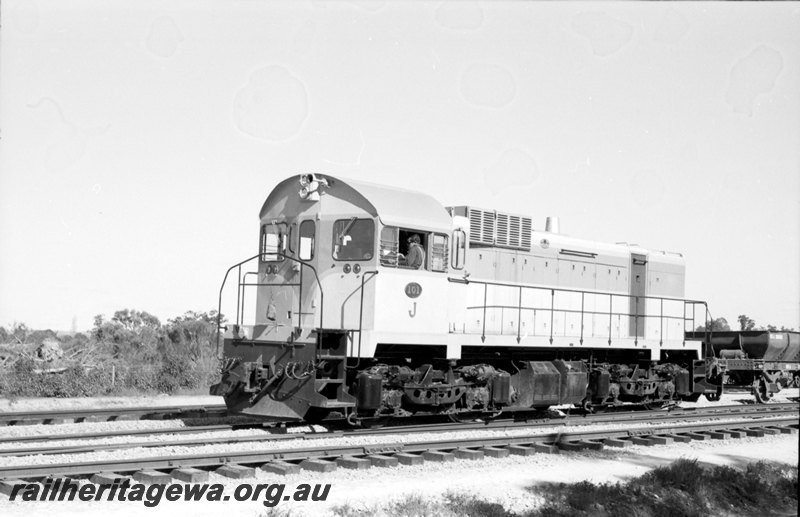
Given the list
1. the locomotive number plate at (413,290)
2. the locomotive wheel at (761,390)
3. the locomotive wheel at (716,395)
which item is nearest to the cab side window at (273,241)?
the locomotive number plate at (413,290)

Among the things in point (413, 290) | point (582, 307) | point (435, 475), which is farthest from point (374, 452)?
point (582, 307)

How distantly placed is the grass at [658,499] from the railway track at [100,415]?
7.74 metres

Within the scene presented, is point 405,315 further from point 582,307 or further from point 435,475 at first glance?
point 582,307

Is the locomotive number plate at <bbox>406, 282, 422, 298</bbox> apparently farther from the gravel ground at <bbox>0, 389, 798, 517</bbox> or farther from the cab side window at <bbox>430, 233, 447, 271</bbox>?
the gravel ground at <bbox>0, 389, 798, 517</bbox>

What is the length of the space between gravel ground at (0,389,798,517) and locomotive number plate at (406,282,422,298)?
224 cm

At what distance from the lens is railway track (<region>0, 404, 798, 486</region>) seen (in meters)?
8.95

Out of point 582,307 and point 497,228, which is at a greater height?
point 497,228

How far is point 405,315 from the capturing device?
13.4 metres

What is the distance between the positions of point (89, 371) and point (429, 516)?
14258 mm

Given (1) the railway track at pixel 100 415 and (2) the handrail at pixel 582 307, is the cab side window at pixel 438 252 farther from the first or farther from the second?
(1) the railway track at pixel 100 415

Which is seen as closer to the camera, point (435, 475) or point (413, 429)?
point (435, 475)

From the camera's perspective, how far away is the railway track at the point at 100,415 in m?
13.7

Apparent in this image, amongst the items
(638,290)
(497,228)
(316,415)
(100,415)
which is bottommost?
(100,415)

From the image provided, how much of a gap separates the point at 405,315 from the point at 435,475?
3671 mm
